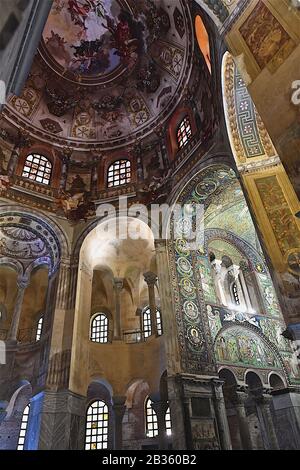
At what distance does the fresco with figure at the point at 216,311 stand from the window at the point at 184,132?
237 centimetres

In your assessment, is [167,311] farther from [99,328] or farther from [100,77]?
[100,77]

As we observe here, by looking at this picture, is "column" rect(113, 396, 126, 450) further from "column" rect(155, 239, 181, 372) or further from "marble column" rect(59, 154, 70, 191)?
"marble column" rect(59, 154, 70, 191)

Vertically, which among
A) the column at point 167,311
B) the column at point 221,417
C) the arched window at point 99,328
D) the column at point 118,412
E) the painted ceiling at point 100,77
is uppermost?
the painted ceiling at point 100,77

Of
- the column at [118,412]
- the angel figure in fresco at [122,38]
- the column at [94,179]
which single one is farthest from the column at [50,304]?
the angel figure in fresco at [122,38]

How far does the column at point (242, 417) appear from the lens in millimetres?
11977

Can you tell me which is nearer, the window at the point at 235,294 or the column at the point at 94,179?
the window at the point at 235,294

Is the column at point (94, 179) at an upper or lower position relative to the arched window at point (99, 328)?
upper

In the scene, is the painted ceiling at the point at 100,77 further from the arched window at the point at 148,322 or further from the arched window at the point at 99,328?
the arched window at the point at 99,328

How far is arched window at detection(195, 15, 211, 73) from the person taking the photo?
11.3 metres

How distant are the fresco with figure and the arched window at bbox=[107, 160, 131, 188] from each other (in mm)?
3903

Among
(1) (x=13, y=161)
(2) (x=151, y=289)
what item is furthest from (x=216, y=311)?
(1) (x=13, y=161)

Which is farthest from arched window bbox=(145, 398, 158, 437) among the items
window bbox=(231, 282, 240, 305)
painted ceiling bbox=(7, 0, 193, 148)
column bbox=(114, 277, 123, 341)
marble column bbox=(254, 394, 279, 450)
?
painted ceiling bbox=(7, 0, 193, 148)

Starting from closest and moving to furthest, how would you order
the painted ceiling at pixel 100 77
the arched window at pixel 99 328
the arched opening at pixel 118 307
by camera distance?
the arched opening at pixel 118 307 → the painted ceiling at pixel 100 77 → the arched window at pixel 99 328
